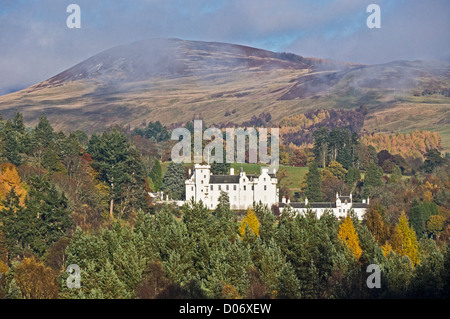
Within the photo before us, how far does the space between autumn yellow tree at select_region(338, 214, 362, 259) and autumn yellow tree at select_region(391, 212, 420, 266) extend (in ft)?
12.9

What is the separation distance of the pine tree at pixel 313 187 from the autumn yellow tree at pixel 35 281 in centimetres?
5610

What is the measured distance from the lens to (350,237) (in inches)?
Answer: 2372

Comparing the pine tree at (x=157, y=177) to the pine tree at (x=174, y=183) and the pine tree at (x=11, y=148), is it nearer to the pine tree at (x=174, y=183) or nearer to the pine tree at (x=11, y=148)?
the pine tree at (x=174, y=183)

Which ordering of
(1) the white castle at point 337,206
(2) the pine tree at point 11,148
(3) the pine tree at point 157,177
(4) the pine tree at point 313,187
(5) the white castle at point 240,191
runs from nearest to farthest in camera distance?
1. (2) the pine tree at point 11,148
2. (1) the white castle at point 337,206
3. (5) the white castle at point 240,191
4. (4) the pine tree at point 313,187
5. (3) the pine tree at point 157,177

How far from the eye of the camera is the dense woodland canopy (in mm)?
44781

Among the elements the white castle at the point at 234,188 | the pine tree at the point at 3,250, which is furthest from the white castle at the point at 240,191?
the pine tree at the point at 3,250

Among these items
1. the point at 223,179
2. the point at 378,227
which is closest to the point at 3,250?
the point at 378,227

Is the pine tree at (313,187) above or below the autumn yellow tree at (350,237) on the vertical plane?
above

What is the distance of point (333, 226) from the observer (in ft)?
197

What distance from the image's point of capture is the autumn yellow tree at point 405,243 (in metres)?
60.0

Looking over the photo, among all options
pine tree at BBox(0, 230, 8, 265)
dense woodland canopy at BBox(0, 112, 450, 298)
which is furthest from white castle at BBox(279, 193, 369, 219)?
pine tree at BBox(0, 230, 8, 265)
